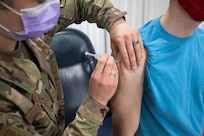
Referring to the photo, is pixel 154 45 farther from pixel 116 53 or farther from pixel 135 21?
pixel 135 21

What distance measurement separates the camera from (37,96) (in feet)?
3.04

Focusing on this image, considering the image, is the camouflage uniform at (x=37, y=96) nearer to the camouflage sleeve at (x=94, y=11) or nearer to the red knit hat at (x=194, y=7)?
the camouflage sleeve at (x=94, y=11)

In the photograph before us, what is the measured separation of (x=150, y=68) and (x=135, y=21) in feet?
4.67

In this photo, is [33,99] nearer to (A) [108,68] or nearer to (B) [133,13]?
(A) [108,68]

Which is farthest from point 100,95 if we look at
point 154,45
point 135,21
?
point 135,21

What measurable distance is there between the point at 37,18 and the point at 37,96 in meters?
0.27

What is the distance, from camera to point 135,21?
8.13 feet

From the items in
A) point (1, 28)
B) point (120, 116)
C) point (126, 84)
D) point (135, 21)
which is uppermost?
point (1, 28)

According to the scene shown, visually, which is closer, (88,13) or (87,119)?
(87,119)

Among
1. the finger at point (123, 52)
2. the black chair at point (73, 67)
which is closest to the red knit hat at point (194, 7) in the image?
the finger at point (123, 52)

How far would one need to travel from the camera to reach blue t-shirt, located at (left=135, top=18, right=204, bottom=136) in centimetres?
112

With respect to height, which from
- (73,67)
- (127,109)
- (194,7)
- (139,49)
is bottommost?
(73,67)

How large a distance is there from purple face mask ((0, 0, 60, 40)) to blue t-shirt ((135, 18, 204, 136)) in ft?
1.42

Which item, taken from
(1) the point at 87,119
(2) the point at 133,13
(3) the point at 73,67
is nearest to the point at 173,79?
(1) the point at 87,119
